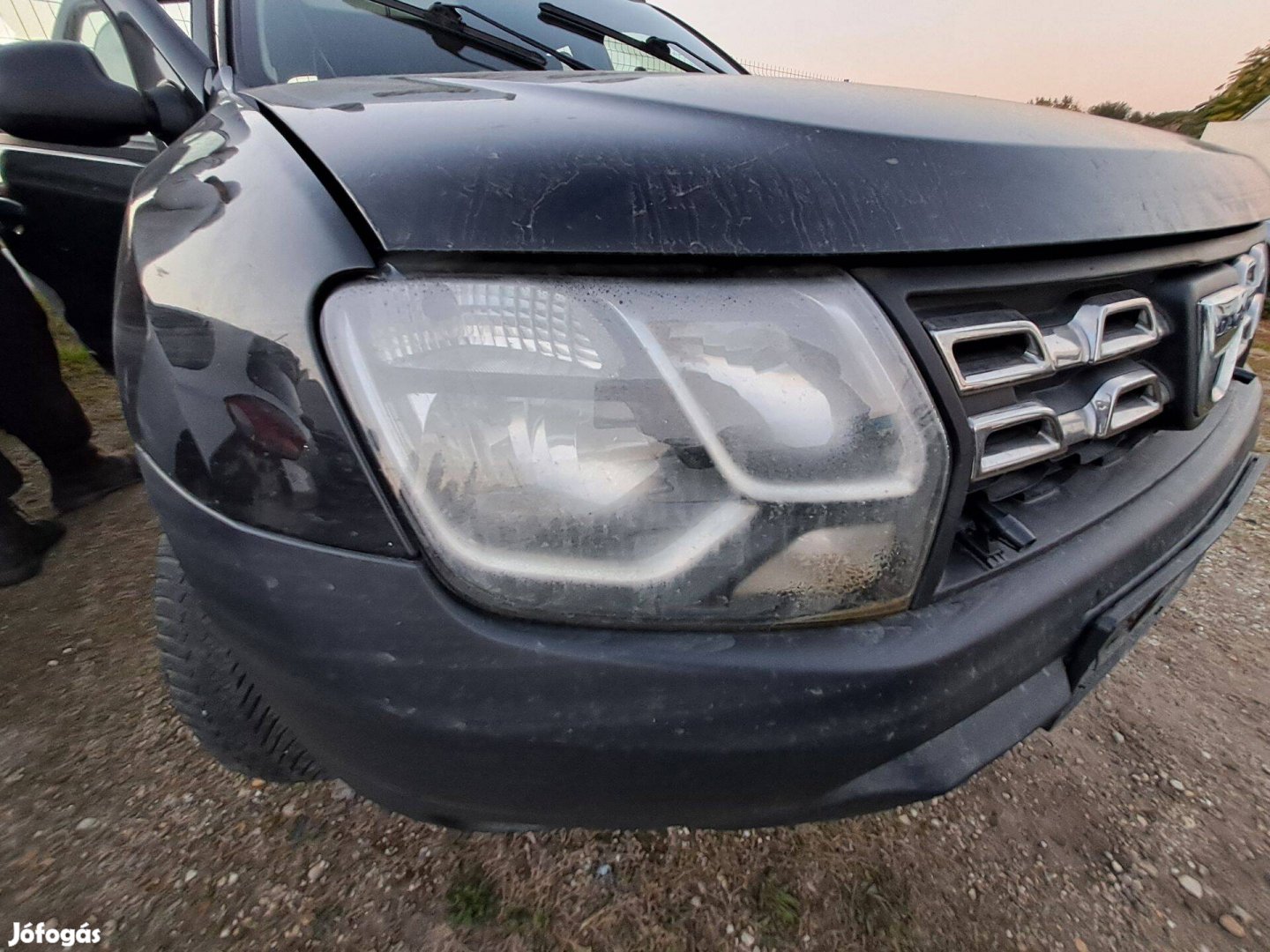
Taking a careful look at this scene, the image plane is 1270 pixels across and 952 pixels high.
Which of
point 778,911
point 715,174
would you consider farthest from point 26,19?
point 778,911

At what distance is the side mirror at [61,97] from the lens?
46.7 inches

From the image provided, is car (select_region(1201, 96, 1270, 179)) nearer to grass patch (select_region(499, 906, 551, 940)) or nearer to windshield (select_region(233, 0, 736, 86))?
windshield (select_region(233, 0, 736, 86))

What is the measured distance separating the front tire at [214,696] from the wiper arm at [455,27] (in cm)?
137

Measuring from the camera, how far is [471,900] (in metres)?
1.11

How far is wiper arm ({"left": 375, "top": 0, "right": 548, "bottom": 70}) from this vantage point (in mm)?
1596

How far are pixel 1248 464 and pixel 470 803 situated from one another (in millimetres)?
1577

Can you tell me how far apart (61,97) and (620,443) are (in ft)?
4.58

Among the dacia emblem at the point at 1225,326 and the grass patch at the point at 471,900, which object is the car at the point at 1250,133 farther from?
the grass patch at the point at 471,900

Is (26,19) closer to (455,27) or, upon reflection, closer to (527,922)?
(455,27)

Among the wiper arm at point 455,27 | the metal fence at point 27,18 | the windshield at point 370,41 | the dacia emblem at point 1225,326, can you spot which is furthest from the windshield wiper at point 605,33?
the metal fence at point 27,18

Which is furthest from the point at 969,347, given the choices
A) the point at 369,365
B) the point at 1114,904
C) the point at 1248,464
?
the point at 1114,904

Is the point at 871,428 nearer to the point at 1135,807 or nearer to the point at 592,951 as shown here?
the point at 592,951

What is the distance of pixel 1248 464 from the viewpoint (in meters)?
1.29

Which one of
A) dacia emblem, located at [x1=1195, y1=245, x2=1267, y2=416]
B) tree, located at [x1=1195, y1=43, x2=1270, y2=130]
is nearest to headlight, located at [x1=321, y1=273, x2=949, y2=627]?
dacia emblem, located at [x1=1195, y1=245, x2=1267, y2=416]
